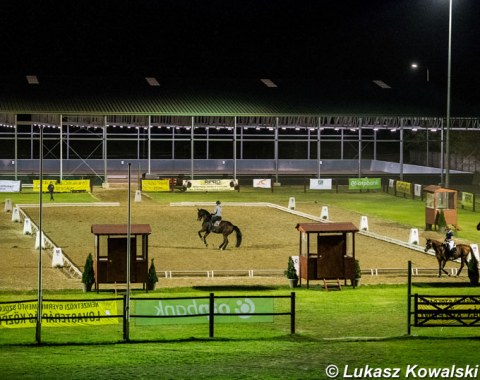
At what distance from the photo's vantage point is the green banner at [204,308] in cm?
2031

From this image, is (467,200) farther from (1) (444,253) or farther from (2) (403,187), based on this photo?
(1) (444,253)

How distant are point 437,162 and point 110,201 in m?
39.3

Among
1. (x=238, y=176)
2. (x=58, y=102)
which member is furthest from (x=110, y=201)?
(x=238, y=176)

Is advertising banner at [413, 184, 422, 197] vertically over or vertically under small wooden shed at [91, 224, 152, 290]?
over

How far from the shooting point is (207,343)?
2009 centimetres

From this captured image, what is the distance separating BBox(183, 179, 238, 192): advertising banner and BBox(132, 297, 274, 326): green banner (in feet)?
144

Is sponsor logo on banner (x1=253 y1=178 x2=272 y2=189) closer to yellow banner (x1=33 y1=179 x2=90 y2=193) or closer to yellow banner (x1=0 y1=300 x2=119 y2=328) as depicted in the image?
yellow banner (x1=33 y1=179 x2=90 y2=193)

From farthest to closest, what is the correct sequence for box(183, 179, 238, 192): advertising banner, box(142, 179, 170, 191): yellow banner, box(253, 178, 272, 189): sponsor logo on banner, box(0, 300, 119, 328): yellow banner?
box(253, 178, 272, 189): sponsor logo on banner, box(183, 179, 238, 192): advertising banner, box(142, 179, 170, 191): yellow banner, box(0, 300, 119, 328): yellow banner

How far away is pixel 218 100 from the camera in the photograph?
225 feet

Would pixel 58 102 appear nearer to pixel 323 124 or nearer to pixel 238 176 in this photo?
pixel 238 176

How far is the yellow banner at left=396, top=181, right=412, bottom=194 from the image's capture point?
208ft

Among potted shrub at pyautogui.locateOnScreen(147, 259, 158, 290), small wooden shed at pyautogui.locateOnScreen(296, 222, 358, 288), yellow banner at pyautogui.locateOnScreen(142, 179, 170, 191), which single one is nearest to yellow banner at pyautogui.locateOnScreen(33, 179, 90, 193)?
yellow banner at pyautogui.locateOnScreen(142, 179, 170, 191)

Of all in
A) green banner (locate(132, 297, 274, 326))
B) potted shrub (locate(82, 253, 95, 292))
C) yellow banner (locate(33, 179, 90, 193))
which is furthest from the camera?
yellow banner (locate(33, 179, 90, 193))

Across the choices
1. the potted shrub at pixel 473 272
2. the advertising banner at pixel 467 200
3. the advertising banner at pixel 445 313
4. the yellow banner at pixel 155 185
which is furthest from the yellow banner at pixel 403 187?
the advertising banner at pixel 445 313
